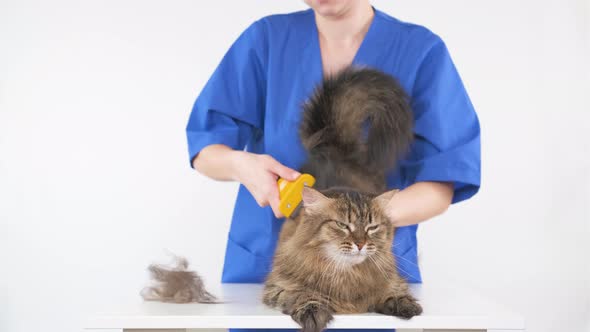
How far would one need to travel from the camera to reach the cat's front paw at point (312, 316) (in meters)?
1.35

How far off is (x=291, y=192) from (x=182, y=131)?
1519mm

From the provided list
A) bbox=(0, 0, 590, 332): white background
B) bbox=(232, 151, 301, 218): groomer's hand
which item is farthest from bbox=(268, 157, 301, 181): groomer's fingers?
bbox=(0, 0, 590, 332): white background

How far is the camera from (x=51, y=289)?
9.55 ft

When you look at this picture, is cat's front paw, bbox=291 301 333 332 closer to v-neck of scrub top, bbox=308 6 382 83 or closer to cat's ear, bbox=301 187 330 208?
cat's ear, bbox=301 187 330 208

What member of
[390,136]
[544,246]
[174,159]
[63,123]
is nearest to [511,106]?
[544,246]

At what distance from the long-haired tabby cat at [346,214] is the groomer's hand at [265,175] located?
0.21 ft

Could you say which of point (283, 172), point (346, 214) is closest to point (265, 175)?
point (283, 172)

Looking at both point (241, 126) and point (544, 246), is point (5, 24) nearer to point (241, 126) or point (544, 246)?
point (241, 126)

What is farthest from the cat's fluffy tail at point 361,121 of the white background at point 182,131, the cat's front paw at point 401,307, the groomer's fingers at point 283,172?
the white background at point 182,131

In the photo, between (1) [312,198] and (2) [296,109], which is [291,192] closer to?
(1) [312,198]

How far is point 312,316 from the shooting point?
1.37 m

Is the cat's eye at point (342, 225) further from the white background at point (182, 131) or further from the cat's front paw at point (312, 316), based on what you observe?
the white background at point (182, 131)

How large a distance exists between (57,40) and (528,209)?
192cm

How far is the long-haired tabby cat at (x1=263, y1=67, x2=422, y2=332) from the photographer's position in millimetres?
1438
